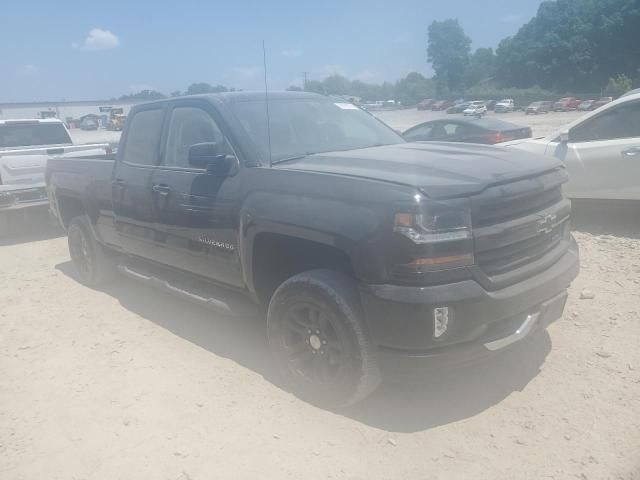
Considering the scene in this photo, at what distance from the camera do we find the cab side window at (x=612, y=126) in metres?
6.45

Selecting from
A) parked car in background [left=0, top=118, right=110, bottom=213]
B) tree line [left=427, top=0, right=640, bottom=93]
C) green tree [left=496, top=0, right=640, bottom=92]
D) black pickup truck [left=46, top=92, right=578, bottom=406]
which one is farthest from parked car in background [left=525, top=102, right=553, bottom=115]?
black pickup truck [left=46, top=92, right=578, bottom=406]

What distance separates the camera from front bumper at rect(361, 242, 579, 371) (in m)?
2.84

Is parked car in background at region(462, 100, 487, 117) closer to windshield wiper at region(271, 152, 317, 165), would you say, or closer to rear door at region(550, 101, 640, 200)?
rear door at region(550, 101, 640, 200)

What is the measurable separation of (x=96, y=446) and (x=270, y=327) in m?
1.23

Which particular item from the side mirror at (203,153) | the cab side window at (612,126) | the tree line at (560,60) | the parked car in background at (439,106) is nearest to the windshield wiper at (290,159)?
the side mirror at (203,153)

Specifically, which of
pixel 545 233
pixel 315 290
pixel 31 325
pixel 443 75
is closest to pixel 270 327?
pixel 315 290

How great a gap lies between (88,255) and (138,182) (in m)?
1.74

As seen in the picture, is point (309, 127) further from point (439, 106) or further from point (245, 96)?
point (439, 106)

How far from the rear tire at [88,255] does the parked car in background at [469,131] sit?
7.23 metres

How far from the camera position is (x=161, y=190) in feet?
14.7

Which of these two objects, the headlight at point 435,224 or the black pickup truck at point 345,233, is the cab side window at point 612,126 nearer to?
the black pickup truck at point 345,233

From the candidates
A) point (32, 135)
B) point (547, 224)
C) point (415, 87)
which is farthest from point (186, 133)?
point (415, 87)

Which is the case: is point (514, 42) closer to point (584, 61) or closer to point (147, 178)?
point (584, 61)

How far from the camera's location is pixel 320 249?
3.35m
